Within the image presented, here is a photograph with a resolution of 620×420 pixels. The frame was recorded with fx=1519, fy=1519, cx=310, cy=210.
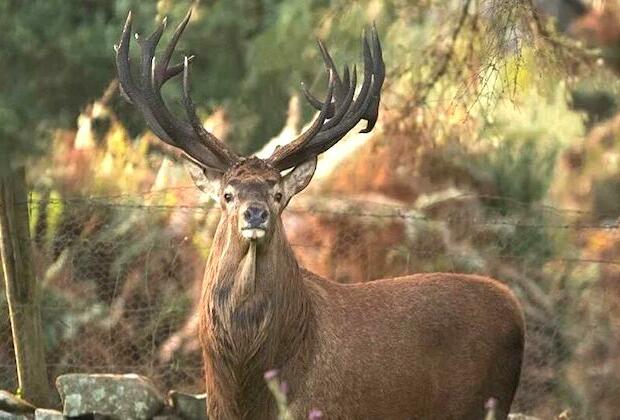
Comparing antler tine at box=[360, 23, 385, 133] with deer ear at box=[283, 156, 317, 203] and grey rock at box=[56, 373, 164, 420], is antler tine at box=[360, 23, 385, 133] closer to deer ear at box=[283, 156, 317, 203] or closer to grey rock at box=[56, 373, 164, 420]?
deer ear at box=[283, 156, 317, 203]

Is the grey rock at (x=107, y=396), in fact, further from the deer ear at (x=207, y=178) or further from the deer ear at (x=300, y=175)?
the deer ear at (x=300, y=175)

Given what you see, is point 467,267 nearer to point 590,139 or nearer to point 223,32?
point 223,32

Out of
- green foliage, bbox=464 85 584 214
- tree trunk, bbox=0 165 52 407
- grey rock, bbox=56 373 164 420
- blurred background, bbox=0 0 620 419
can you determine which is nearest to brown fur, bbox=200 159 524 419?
blurred background, bbox=0 0 620 419

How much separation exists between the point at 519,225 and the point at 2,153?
371cm

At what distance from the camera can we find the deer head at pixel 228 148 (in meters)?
→ 8.11

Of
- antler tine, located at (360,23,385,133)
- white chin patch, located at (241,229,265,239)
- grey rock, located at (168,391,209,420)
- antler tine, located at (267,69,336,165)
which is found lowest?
grey rock, located at (168,391,209,420)

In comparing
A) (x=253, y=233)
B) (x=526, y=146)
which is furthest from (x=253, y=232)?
(x=526, y=146)

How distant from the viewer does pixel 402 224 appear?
11.3 metres

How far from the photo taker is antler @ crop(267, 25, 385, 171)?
8.47m

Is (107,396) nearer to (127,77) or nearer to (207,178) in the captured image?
(207,178)

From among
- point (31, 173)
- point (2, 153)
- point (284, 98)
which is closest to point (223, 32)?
point (284, 98)

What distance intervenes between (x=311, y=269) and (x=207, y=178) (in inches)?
105

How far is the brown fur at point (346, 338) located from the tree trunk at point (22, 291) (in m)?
2.31

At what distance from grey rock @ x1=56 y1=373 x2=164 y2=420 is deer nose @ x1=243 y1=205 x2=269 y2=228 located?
8.41ft
